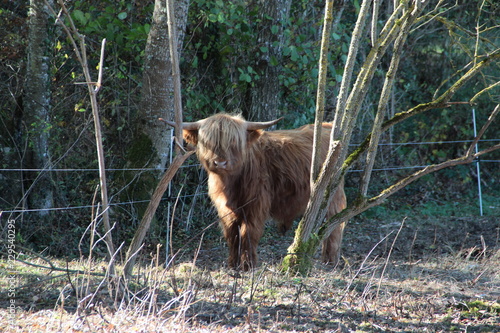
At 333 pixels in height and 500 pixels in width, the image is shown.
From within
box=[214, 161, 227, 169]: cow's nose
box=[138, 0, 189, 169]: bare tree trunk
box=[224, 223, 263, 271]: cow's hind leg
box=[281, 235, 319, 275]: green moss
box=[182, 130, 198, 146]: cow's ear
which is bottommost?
box=[224, 223, 263, 271]: cow's hind leg

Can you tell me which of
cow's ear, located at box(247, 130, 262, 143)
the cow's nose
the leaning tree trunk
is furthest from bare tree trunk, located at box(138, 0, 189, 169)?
the cow's nose

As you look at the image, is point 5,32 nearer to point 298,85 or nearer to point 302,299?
point 298,85

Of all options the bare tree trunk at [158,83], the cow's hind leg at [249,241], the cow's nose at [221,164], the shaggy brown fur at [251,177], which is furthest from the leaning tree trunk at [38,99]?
the cow's hind leg at [249,241]

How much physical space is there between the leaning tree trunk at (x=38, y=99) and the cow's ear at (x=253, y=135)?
8.18ft

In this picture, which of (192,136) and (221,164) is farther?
(192,136)

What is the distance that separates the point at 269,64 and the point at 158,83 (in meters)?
2.06

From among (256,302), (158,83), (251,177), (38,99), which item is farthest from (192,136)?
(256,302)

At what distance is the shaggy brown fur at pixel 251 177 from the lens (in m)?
5.51

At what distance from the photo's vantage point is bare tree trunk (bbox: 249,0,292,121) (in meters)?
7.85

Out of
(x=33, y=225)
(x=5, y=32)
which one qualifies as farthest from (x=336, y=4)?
(x=33, y=225)

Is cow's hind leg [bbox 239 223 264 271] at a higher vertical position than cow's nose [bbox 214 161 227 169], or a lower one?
lower

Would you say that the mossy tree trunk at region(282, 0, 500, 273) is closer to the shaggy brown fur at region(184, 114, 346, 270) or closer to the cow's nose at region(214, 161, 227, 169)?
the shaggy brown fur at region(184, 114, 346, 270)

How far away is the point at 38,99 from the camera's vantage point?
666 centimetres

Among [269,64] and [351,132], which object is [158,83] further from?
[351,132]
